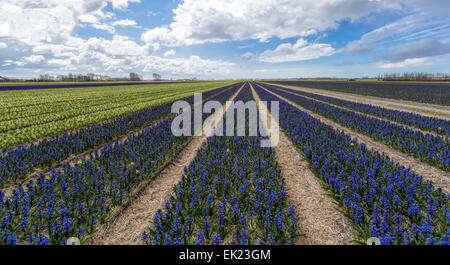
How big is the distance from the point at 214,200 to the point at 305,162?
189 inches

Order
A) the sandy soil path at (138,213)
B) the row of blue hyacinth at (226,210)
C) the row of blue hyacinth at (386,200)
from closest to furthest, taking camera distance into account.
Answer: the row of blue hyacinth at (386,200), the row of blue hyacinth at (226,210), the sandy soil path at (138,213)

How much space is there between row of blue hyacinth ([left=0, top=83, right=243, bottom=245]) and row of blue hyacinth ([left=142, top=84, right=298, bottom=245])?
4.74 ft

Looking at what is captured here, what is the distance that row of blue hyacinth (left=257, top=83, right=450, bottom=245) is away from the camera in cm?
387

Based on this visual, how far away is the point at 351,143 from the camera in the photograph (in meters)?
10.1

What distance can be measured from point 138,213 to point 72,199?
66.5 inches

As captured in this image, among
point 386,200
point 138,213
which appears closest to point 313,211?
point 386,200

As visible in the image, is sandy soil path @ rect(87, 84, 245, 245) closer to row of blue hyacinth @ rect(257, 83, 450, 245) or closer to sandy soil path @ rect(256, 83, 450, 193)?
row of blue hyacinth @ rect(257, 83, 450, 245)

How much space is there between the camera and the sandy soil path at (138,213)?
14.1 feet

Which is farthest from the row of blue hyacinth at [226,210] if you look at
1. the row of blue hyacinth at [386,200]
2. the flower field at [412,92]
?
the flower field at [412,92]

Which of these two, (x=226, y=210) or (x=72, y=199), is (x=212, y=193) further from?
(x=72, y=199)

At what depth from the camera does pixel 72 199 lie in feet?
17.1

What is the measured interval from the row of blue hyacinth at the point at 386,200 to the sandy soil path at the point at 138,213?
4.65 m

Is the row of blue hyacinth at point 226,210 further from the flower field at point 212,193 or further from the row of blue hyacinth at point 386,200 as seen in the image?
the row of blue hyacinth at point 386,200
